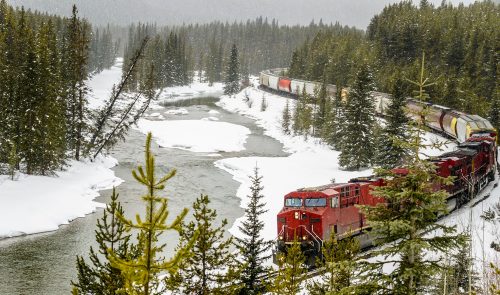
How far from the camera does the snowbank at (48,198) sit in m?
34.4

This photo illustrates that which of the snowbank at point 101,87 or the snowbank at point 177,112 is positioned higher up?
the snowbank at point 101,87

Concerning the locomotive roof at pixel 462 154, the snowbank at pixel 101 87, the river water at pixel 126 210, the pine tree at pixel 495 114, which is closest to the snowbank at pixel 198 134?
the river water at pixel 126 210

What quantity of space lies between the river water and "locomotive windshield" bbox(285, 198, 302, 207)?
28.6 ft

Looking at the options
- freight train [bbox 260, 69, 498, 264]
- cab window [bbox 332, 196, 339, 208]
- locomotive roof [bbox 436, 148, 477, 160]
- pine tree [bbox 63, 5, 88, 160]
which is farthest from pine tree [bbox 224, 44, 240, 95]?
cab window [bbox 332, 196, 339, 208]

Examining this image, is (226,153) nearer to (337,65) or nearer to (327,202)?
(327,202)

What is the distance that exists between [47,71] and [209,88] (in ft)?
409

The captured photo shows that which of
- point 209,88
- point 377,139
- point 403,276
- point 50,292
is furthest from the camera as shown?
point 209,88

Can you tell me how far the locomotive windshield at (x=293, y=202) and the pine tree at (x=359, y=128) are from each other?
27867 mm

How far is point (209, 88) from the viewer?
168250 millimetres

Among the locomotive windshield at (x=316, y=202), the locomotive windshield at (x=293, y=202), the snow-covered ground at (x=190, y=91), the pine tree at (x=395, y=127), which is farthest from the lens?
the snow-covered ground at (x=190, y=91)

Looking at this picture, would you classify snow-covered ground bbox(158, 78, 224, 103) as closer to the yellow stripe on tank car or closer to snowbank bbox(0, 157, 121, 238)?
snowbank bbox(0, 157, 121, 238)

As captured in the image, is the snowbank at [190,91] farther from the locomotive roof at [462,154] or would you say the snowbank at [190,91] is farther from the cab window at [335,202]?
the cab window at [335,202]

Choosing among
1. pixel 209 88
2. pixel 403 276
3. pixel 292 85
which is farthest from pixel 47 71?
pixel 209 88

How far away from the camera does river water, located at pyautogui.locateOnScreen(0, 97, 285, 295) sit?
26125mm
